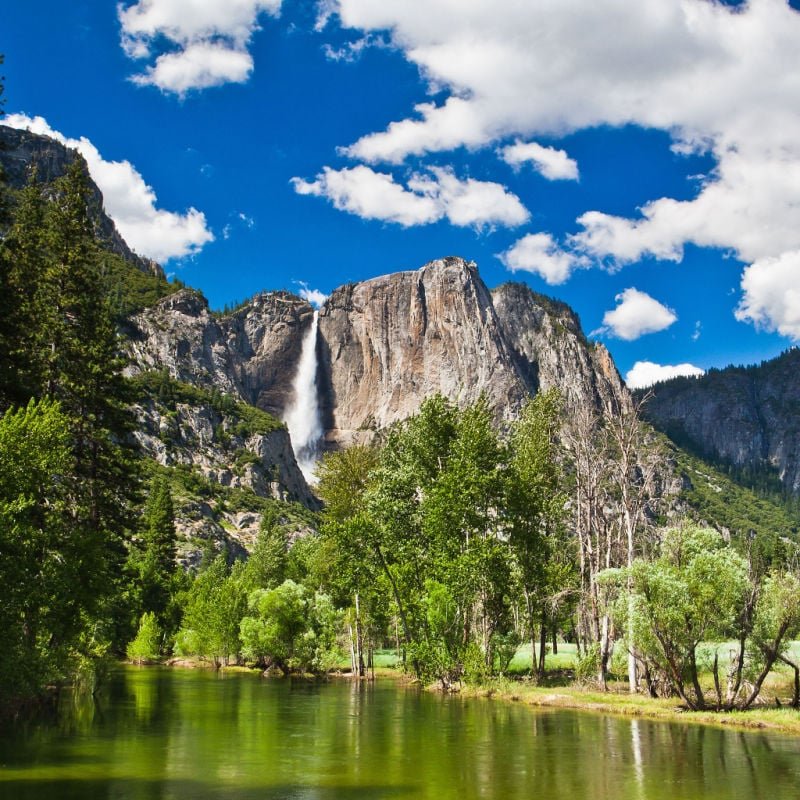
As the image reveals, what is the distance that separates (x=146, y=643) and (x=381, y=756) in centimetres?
6568

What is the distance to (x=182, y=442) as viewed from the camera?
189500 millimetres

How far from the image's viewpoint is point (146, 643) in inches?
3177

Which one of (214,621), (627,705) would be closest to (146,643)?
(214,621)

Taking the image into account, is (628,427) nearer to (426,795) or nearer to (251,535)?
(426,795)

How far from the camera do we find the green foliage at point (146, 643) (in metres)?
80.7

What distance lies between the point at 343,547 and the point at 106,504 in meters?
16.8

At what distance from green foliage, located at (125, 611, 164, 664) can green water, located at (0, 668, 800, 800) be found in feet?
154

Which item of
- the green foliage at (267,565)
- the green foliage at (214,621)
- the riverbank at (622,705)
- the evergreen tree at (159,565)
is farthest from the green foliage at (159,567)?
the riverbank at (622,705)

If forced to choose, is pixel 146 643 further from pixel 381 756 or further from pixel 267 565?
pixel 381 756

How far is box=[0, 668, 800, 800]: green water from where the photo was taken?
17.4 m

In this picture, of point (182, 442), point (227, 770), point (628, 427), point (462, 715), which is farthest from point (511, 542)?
point (182, 442)

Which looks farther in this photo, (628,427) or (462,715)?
(628,427)

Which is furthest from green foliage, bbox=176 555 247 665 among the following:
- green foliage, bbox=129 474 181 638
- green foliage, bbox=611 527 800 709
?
green foliage, bbox=611 527 800 709

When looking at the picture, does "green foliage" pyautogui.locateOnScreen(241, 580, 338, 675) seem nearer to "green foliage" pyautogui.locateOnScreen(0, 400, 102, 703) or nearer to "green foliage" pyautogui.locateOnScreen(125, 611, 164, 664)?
"green foliage" pyautogui.locateOnScreen(125, 611, 164, 664)
